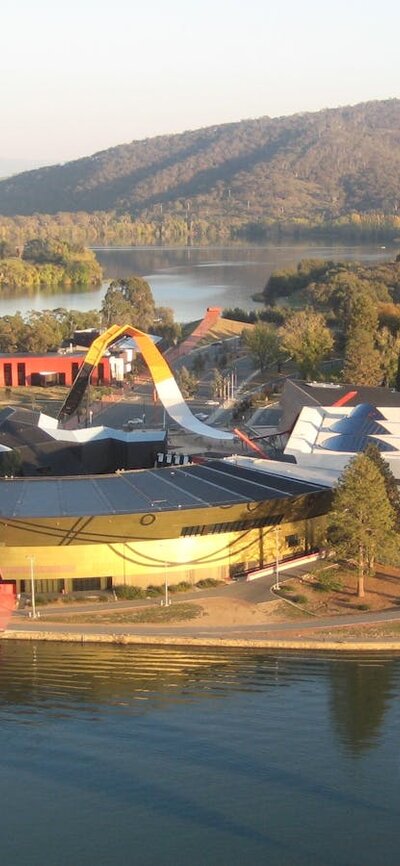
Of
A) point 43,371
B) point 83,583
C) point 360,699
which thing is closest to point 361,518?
point 360,699

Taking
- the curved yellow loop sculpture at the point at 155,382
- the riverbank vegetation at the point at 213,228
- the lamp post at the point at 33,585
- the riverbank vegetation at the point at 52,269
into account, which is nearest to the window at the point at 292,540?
the lamp post at the point at 33,585

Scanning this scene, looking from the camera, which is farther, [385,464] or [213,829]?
[385,464]

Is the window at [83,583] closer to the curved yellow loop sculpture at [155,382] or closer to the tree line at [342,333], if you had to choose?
the curved yellow loop sculpture at [155,382]

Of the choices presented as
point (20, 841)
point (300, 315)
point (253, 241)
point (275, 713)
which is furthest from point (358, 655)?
point (253, 241)

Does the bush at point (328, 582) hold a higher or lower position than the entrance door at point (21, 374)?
lower

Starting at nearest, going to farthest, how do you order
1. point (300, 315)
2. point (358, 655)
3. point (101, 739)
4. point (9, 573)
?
1. point (101, 739)
2. point (358, 655)
3. point (9, 573)
4. point (300, 315)

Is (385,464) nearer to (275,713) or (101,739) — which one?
(275,713)

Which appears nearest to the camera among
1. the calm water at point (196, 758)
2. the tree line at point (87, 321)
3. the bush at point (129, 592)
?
the calm water at point (196, 758)
